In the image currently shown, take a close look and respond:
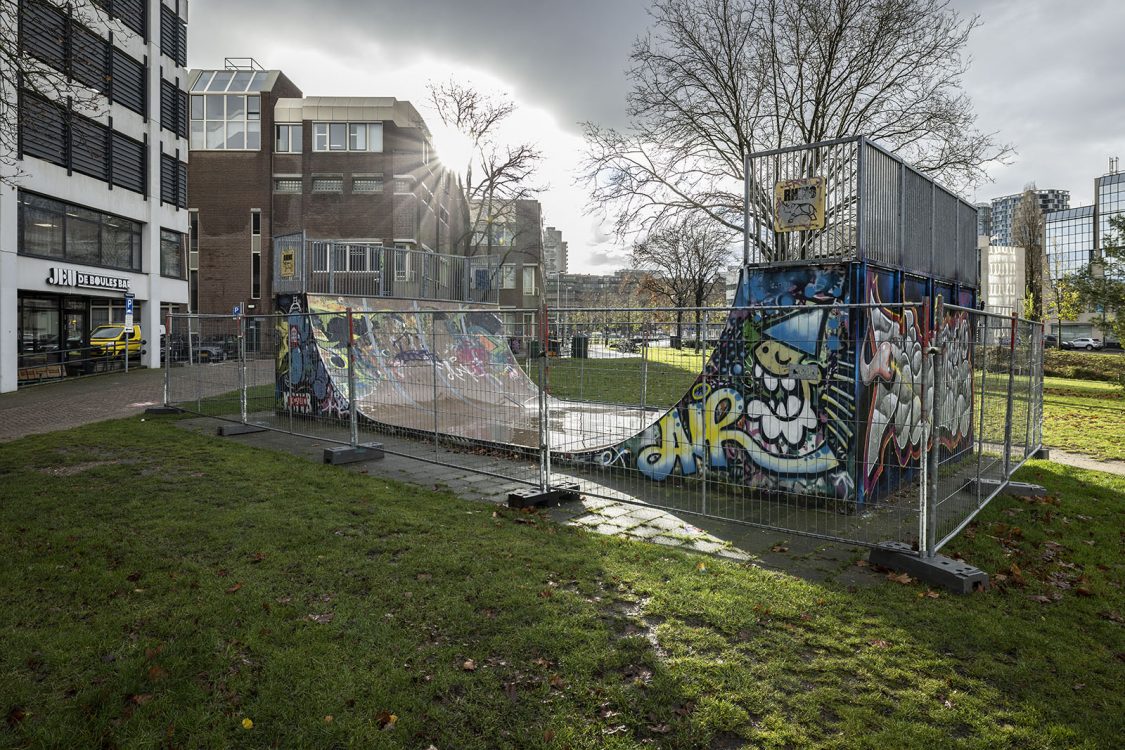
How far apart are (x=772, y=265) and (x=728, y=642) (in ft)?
15.3

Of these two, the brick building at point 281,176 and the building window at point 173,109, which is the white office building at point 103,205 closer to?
the building window at point 173,109

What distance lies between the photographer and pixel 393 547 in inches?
216

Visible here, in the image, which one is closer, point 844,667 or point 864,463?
point 844,667

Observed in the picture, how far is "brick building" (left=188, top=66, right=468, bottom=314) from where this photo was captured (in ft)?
131

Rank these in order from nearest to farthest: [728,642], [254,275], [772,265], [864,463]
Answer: [728,642], [864,463], [772,265], [254,275]

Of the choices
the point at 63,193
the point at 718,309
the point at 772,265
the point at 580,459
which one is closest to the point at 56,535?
the point at 580,459

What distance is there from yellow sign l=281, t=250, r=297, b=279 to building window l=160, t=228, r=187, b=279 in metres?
18.6

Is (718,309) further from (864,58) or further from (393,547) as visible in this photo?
(864,58)

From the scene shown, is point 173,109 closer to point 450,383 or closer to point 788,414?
point 450,383

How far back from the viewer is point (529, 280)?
5853 cm

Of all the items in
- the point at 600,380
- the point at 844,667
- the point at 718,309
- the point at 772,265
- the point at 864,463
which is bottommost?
the point at 844,667

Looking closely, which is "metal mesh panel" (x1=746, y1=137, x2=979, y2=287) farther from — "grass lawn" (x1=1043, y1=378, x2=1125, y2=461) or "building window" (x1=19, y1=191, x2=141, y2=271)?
"building window" (x1=19, y1=191, x2=141, y2=271)

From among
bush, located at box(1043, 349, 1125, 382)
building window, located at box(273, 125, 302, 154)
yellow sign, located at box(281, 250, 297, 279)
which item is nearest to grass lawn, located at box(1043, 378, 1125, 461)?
bush, located at box(1043, 349, 1125, 382)

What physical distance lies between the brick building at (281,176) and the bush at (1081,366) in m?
33.6
